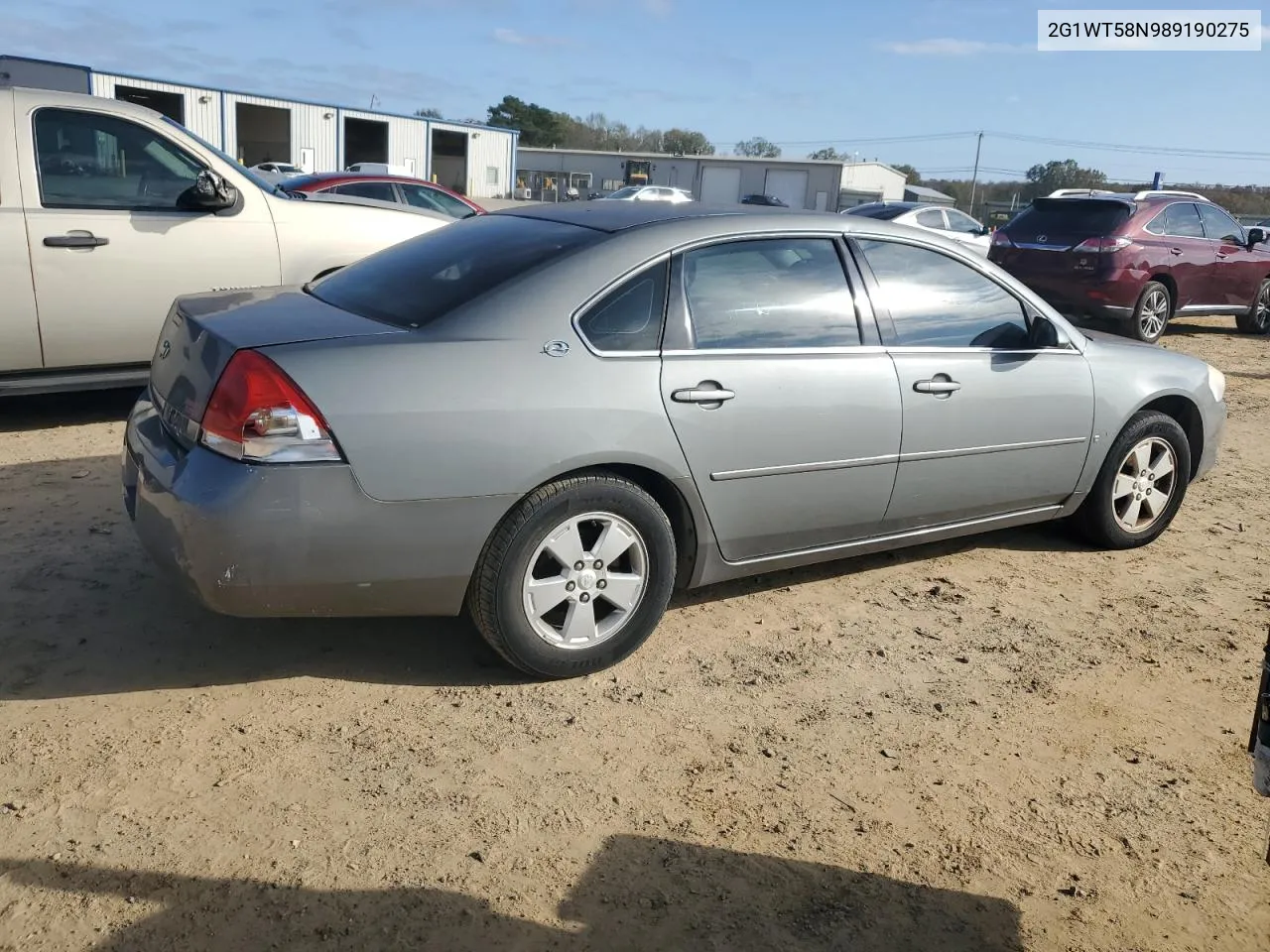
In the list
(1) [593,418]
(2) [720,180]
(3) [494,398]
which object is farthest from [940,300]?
(2) [720,180]

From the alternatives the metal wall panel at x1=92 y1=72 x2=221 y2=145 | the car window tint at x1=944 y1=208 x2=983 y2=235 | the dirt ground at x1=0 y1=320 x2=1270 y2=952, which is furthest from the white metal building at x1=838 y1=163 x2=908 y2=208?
the dirt ground at x1=0 y1=320 x2=1270 y2=952

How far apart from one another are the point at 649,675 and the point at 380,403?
1.32 metres

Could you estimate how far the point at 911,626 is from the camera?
13.8 feet

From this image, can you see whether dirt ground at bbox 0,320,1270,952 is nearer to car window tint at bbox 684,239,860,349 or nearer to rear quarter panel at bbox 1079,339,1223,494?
rear quarter panel at bbox 1079,339,1223,494

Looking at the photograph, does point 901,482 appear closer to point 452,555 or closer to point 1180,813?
point 1180,813

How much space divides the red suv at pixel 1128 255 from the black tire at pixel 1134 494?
674 centimetres

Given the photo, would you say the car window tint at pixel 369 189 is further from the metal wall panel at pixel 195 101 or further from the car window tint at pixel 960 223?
the metal wall panel at pixel 195 101

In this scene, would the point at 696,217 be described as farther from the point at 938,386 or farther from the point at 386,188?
the point at 386,188

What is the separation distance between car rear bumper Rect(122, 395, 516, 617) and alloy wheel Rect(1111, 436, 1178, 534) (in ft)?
10.5

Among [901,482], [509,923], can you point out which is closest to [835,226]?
[901,482]

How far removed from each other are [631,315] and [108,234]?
12.4ft

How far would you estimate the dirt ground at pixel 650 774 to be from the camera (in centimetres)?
251

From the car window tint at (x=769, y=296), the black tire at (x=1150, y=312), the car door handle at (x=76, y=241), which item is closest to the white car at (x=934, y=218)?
the black tire at (x=1150, y=312)

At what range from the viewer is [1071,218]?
11773 millimetres
